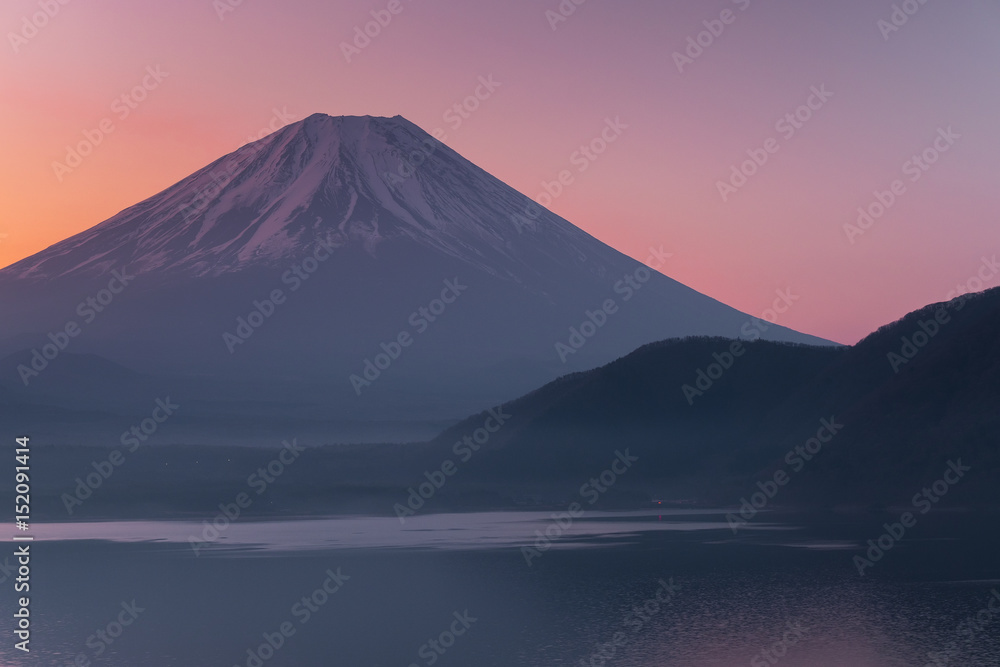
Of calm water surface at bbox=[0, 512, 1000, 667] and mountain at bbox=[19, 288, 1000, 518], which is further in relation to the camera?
mountain at bbox=[19, 288, 1000, 518]

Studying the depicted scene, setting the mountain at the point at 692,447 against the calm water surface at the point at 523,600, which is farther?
the mountain at the point at 692,447

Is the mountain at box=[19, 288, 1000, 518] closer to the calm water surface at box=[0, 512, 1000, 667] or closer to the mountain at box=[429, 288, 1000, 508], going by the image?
the mountain at box=[429, 288, 1000, 508]

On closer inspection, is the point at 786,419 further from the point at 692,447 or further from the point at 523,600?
the point at 523,600

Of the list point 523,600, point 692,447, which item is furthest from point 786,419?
point 523,600

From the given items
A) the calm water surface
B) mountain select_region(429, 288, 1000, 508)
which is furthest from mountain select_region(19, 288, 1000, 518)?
the calm water surface

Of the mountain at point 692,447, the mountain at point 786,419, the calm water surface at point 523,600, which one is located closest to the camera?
the calm water surface at point 523,600

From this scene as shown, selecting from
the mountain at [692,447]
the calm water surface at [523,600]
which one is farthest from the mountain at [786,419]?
the calm water surface at [523,600]

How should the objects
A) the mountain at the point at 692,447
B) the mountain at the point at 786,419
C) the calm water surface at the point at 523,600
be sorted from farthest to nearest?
the mountain at the point at 692,447 → the mountain at the point at 786,419 → the calm water surface at the point at 523,600

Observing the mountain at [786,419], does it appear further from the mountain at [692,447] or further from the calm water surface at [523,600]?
the calm water surface at [523,600]

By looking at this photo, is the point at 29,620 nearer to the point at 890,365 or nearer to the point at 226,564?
the point at 226,564

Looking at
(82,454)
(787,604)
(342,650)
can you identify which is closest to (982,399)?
(787,604)

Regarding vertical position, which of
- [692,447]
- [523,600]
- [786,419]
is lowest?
[523,600]

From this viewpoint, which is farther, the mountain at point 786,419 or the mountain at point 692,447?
the mountain at point 692,447
